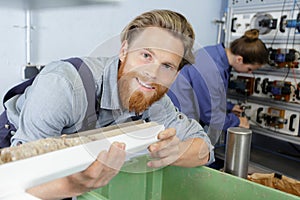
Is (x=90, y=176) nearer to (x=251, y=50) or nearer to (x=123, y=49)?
(x=123, y=49)

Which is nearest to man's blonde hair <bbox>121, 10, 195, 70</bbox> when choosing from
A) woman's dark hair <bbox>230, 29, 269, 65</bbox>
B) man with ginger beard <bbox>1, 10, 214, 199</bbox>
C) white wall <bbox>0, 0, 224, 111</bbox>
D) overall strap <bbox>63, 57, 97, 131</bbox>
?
man with ginger beard <bbox>1, 10, 214, 199</bbox>

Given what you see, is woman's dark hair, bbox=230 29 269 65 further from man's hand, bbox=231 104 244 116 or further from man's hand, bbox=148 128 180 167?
man's hand, bbox=148 128 180 167

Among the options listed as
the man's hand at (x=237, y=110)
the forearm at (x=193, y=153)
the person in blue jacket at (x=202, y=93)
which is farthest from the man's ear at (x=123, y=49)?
the man's hand at (x=237, y=110)

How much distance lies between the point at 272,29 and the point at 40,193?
6.05 feet

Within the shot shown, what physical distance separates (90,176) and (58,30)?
120 centimetres

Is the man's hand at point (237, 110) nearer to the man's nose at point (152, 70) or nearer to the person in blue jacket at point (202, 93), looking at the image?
the person in blue jacket at point (202, 93)

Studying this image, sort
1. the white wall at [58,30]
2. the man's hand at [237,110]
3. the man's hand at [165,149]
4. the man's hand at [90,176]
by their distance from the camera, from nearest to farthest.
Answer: the man's hand at [90,176], the man's hand at [165,149], the white wall at [58,30], the man's hand at [237,110]

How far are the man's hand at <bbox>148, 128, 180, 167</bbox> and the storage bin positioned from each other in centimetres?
4

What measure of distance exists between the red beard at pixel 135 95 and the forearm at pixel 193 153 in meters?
0.15

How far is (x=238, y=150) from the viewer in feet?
2.80

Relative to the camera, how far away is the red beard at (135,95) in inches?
28.8

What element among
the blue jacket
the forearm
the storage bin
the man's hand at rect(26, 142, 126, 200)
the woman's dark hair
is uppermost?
the woman's dark hair

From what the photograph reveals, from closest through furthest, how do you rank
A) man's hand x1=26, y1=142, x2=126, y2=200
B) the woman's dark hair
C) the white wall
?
man's hand x1=26, y1=142, x2=126, y2=200, the white wall, the woman's dark hair

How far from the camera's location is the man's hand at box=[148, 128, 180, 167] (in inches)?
25.5
